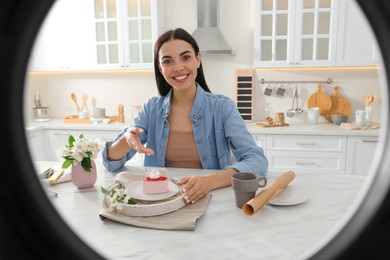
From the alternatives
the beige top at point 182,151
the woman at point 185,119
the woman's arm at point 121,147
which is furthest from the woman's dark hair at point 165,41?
the woman's arm at point 121,147

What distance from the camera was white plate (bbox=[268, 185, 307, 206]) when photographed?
3.05ft

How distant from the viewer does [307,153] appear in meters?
2.55

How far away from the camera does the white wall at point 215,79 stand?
288cm

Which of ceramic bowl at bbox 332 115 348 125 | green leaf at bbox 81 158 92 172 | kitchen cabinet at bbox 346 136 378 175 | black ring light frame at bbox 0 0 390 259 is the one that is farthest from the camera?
ceramic bowl at bbox 332 115 348 125

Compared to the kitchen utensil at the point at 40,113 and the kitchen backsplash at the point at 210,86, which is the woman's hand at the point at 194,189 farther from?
the kitchen utensil at the point at 40,113

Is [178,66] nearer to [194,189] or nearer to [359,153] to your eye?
[194,189]

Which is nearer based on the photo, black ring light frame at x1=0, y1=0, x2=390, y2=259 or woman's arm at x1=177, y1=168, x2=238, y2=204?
black ring light frame at x1=0, y1=0, x2=390, y2=259

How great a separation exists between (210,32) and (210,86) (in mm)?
510

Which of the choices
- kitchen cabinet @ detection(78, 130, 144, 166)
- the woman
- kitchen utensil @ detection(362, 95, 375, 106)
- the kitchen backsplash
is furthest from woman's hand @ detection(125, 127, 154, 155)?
kitchen utensil @ detection(362, 95, 375, 106)

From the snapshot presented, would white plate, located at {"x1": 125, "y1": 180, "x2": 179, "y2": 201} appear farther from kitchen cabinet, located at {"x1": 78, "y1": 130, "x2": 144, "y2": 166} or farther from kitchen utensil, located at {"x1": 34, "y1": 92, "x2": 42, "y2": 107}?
kitchen utensil, located at {"x1": 34, "y1": 92, "x2": 42, "y2": 107}

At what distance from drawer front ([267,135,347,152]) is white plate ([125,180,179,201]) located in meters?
1.65

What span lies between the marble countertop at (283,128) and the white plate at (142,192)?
1624mm

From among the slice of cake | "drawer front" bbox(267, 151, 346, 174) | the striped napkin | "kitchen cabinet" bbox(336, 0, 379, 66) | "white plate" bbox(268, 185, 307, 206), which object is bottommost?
"drawer front" bbox(267, 151, 346, 174)

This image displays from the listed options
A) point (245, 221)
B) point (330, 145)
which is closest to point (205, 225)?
point (245, 221)
